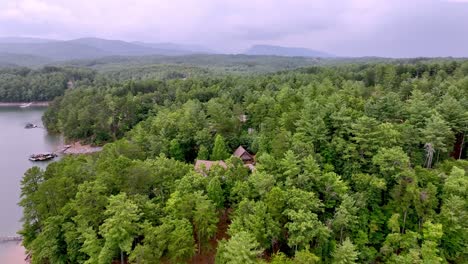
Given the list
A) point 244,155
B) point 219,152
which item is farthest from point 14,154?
point 244,155

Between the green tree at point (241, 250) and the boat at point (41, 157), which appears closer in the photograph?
the green tree at point (241, 250)

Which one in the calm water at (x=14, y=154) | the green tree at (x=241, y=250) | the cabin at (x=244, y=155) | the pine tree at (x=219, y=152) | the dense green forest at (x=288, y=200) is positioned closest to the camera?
the green tree at (x=241, y=250)

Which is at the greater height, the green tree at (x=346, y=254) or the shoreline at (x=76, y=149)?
the green tree at (x=346, y=254)

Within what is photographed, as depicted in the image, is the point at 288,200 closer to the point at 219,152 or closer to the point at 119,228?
the point at 119,228

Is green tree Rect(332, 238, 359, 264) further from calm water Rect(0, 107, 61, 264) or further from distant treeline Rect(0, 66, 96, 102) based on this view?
distant treeline Rect(0, 66, 96, 102)

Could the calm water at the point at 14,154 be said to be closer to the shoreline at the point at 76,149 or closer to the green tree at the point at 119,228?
the shoreline at the point at 76,149

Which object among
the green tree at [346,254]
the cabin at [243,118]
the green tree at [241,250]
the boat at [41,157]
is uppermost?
the cabin at [243,118]

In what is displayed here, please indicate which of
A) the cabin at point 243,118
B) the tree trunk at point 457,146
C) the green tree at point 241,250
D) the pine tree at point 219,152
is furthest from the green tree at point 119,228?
the tree trunk at point 457,146

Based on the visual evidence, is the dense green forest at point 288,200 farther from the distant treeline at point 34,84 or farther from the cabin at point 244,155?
the distant treeline at point 34,84

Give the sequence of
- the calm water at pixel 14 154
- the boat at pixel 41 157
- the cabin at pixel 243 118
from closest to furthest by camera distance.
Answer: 1. the calm water at pixel 14 154
2. the cabin at pixel 243 118
3. the boat at pixel 41 157
